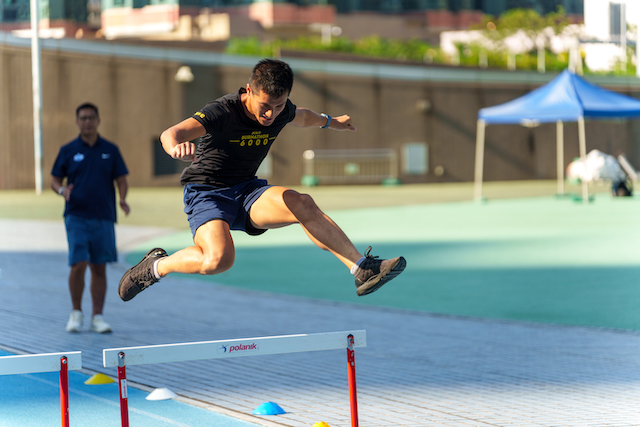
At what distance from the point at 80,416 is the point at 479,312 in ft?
17.3

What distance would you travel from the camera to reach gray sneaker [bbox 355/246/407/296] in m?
5.28

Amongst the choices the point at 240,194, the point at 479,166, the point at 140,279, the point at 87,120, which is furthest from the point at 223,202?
the point at 479,166

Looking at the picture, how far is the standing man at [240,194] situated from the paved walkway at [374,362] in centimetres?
105

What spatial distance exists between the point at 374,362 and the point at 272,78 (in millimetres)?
3092

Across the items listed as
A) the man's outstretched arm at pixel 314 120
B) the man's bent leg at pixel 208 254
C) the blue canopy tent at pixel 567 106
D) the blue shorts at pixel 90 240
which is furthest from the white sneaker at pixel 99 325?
the blue canopy tent at pixel 567 106

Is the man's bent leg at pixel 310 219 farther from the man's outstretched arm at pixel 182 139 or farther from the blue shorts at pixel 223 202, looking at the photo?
the man's outstretched arm at pixel 182 139

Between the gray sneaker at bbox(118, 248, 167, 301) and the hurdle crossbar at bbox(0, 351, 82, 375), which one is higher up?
the gray sneaker at bbox(118, 248, 167, 301)

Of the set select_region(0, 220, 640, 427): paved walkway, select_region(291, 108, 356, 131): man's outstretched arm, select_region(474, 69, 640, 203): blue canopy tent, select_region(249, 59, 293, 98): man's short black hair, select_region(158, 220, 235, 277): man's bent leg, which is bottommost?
select_region(0, 220, 640, 427): paved walkway

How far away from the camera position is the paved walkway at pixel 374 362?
5.90m

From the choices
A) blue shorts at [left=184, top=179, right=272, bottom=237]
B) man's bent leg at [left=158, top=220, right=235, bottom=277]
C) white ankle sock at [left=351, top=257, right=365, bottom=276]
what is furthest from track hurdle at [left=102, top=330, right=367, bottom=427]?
blue shorts at [left=184, top=179, right=272, bottom=237]

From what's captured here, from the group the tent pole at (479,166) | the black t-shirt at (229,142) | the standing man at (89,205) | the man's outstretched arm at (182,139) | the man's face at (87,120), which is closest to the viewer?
the man's outstretched arm at (182,139)

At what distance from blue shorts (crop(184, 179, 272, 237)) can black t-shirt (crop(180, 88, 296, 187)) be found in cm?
5

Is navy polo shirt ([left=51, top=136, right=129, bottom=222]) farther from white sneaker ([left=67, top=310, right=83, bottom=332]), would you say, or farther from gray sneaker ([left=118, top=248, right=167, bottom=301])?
gray sneaker ([left=118, top=248, right=167, bottom=301])

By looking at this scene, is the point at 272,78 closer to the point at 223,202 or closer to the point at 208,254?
the point at 223,202
